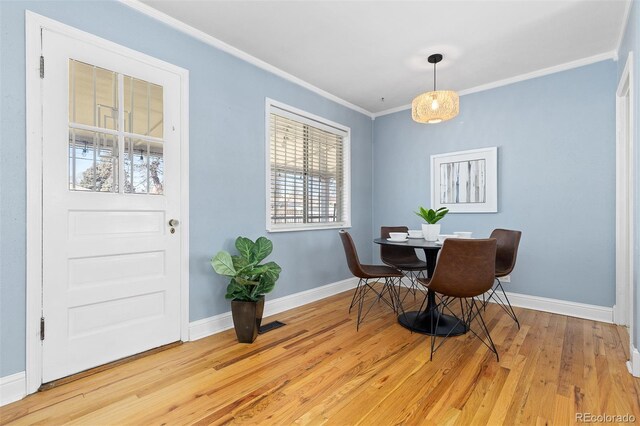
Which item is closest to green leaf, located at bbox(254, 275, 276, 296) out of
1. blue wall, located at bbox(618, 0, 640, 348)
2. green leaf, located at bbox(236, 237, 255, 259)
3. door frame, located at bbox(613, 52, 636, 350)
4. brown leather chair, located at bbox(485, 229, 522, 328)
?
green leaf, located at bbox(236, 237, 255, 259)

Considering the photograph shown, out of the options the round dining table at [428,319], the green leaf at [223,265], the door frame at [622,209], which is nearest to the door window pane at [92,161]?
the green leaf at [223,265]

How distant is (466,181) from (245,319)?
3031 millimetres

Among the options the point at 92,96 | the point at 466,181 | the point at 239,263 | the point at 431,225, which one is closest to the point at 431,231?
the point at 431,225

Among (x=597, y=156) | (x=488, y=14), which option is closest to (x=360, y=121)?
(x=488, y=14)

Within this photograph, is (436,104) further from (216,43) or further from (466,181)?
(216,43)

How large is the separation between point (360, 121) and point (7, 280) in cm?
408

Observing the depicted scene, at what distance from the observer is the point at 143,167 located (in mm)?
2361

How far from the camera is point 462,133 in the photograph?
3.92 metres

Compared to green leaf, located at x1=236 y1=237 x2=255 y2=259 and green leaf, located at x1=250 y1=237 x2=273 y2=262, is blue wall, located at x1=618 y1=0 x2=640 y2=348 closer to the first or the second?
green leaf, located at x1=250 y1=237 x2=273 y2=262

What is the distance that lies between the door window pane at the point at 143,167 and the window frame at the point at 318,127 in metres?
1.07

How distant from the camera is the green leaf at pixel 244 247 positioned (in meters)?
2.67

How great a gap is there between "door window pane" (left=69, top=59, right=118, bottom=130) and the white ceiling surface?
678 millimetres

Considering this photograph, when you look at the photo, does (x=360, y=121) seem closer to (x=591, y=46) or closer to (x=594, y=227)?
(x=591, y=46)

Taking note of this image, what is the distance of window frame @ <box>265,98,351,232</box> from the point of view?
10.7 feet
